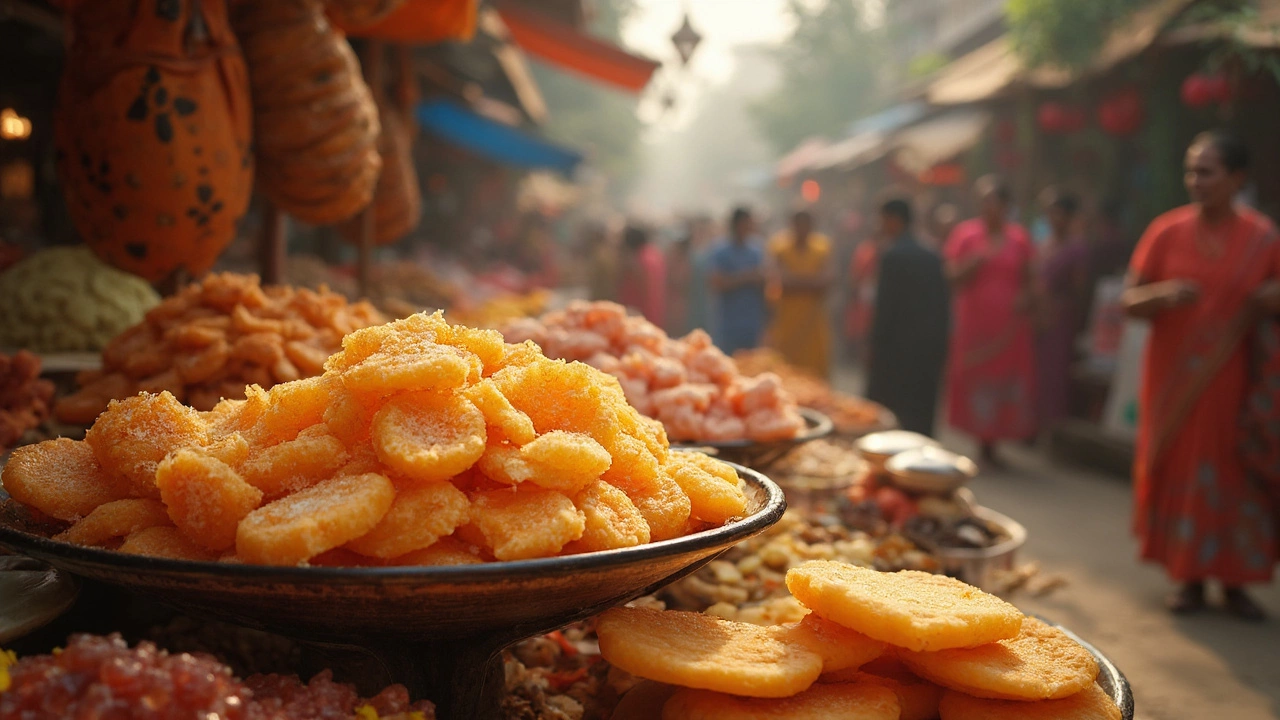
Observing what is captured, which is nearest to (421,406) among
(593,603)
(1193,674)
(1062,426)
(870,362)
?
(593,603)

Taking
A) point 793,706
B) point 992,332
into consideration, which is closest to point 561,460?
point 793,706

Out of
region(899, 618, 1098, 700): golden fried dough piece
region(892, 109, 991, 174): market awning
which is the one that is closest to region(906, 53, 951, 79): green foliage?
region(892, 109, 991, 174): market awning

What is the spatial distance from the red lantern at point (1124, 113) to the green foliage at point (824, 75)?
67.9 ft

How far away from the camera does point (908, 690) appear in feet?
4.19

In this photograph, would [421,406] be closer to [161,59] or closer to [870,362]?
[161,59]

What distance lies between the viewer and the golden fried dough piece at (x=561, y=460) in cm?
109

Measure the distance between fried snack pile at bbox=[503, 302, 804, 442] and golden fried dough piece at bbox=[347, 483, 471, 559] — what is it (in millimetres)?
1070

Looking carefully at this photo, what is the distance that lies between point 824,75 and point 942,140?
1894cm

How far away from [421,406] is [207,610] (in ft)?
1.07

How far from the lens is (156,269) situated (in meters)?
2.34

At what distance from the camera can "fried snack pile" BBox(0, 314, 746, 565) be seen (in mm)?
1027

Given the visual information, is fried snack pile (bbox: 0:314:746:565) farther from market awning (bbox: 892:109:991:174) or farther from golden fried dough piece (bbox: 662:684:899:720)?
market awning (bbox: 892:109:991:174)

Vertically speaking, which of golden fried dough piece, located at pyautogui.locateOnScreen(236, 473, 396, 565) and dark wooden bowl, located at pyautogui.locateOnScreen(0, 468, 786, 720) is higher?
golden fried dough piece, located at pyautogui.locateOnScreen(236, 473, 396, 565)

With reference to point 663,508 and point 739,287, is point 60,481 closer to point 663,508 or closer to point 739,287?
point 663,508
